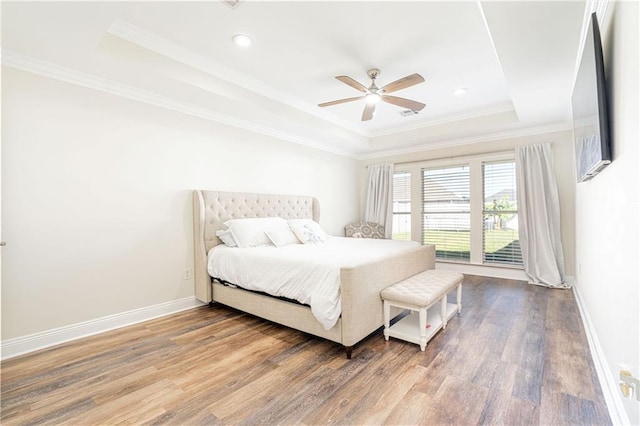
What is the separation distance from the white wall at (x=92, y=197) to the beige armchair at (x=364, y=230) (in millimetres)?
2746

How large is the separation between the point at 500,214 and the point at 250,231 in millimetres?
3954

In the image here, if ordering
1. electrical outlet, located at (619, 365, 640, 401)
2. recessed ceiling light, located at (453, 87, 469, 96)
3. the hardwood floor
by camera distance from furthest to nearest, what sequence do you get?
recessed ceiling light, located at (453, 87, 469, 96), the hardwood floor, electrical outlet, located at (619, 365, 640, 401)

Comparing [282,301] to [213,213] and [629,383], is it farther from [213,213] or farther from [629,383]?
[629,383]

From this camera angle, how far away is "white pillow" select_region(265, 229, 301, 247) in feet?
11.5

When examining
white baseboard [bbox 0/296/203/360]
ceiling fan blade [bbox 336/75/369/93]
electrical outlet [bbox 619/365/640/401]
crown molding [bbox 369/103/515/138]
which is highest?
crown molding [bbox 369/103/515/138]

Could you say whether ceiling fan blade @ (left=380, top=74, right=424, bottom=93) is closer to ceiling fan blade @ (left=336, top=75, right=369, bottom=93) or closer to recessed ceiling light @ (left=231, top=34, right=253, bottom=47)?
ceiling fan blade @ (left=336, top=75, right=369, bottom=93)

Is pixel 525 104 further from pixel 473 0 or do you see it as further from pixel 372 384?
pixel 372 384

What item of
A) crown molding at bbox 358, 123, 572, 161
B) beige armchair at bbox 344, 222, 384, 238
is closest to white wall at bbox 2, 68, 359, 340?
beige armchair at bbox 344, 222, 384, 238

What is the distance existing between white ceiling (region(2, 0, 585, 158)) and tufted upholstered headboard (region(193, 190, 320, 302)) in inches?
40.3

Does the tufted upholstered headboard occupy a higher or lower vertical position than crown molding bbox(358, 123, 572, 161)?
lower

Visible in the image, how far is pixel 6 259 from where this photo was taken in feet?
7.53

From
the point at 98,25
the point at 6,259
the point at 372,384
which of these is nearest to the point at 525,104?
the point at 372,384

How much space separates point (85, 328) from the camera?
268 centimetres

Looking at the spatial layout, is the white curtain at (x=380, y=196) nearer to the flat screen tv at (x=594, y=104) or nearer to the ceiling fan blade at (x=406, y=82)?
the ceiling fan blade at (x=406, y=82)
